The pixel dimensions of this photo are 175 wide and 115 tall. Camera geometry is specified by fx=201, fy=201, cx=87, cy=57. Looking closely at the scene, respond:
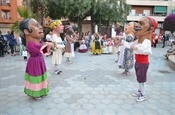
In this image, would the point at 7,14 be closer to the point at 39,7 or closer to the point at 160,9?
the point at 39,7

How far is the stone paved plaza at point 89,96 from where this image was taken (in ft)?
13.5

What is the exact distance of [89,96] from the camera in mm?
4863

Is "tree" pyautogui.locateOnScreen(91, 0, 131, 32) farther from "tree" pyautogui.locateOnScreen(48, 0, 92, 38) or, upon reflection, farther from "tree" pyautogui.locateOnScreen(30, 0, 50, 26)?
"tree" pyautogui.locateOnScreen(30, 0, 50, 26)

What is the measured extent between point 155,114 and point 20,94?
10.5 ft

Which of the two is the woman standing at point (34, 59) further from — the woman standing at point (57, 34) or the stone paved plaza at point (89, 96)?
the woman standing at point (57, 34)

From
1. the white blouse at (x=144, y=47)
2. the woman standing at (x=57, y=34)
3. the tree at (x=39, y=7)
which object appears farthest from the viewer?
the tree at (x=39, y=7)

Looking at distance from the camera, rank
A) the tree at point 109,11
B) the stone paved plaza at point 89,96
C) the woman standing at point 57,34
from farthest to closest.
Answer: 1. the tree at point 109,11
2. the woman standing at point 57,34
3. the stone paved plaza at point 89,96

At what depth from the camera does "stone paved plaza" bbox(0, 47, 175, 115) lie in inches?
162

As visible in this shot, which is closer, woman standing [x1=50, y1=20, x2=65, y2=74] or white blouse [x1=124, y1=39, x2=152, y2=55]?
white blouse [x1=124, y1=39, x2=152, y2=55]

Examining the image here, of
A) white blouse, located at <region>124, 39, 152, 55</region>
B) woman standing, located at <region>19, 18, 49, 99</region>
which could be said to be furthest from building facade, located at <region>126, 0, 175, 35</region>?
woman standing, located at <region>19, 18, 49, 99</region>

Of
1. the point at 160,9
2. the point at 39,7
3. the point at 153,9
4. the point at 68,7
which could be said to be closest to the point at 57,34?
the point at 39,7

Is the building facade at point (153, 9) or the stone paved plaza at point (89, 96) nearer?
the stone paved plaza at point (89, 96)

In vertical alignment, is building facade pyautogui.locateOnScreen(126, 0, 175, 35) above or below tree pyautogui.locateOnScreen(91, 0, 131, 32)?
above

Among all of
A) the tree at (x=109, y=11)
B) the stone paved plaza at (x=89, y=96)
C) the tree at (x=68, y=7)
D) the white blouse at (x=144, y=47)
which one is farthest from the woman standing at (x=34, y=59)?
the tree at (x=109, y=11)
